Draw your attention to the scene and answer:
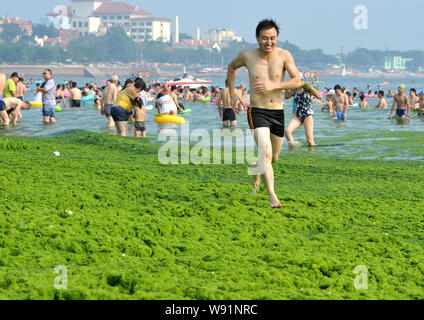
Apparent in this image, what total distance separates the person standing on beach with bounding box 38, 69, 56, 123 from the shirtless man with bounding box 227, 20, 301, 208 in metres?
12.4

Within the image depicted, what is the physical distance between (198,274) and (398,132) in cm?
1479

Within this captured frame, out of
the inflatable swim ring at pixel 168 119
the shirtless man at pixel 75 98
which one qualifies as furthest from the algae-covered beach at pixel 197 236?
the shirtless man at pixel 75 98

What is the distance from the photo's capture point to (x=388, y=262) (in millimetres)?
5082

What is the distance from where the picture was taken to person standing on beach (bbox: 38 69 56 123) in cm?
1825

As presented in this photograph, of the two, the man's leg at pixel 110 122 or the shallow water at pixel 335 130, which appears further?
the man's leg at pixel 110 122

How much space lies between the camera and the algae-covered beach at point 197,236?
4230 millimetres

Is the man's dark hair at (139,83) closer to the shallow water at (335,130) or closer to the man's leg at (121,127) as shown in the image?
the man's leg at (121,127)

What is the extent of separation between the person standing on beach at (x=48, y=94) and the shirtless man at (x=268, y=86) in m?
12.4

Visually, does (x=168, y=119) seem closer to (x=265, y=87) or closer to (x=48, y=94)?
(x=48, y=94)

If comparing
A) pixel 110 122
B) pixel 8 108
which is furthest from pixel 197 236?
pixel 110 122

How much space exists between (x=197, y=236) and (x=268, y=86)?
1761 millimetres

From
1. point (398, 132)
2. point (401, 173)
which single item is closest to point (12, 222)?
point (401, 173)

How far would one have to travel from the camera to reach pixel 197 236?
5.54 meters

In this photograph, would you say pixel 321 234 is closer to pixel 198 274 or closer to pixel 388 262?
pixel 388 262
